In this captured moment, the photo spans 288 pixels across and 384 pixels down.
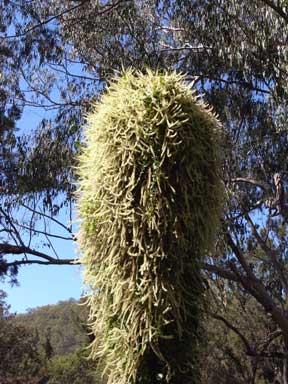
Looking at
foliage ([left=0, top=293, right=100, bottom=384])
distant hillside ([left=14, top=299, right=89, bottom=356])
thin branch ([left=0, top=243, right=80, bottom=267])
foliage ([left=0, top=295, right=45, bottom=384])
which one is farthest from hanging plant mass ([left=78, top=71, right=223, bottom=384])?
distant hillside ([left=14, top=299, right=89, bottom=356])

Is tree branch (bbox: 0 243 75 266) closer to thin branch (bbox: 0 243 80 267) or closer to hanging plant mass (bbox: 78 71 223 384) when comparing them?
thin branch (bbox: 0 243 80 267)

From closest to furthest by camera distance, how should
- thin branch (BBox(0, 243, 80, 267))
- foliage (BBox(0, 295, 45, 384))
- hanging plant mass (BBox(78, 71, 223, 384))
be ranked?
hanging plant mass (BBox(78, 71, 223, 384)), thin branch (BBox(0, 243, 80, 267)), foliage (BBox(0, 295, 45, 384))

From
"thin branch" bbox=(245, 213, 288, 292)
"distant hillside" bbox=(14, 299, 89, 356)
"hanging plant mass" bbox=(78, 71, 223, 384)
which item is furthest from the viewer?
"distant hillside" bbox=(14, 299, 89, 356)

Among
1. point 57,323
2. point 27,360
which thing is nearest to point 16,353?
point 27,360

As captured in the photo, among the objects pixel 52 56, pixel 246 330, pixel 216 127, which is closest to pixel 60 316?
pixel 246 330

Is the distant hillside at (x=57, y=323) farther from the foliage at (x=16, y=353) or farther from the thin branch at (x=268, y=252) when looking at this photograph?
the thin branch at (x=268, y=252)

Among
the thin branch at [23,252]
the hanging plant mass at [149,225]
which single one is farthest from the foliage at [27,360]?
the hanging plant mass at [149,225]

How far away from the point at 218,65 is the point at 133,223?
627 centimetres

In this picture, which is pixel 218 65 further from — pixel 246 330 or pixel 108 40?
pixel 246 330

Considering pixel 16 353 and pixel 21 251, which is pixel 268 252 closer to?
pixel 21 251

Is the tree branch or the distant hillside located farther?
the distant hillside

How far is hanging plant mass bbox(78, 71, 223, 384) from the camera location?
2.42 meters

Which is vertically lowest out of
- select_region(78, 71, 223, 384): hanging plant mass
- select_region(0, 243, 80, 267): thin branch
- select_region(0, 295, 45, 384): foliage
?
select_region(78, 71, 223, 384): hanging plant mass

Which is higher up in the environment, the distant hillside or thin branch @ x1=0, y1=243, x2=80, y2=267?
the distant hillside
